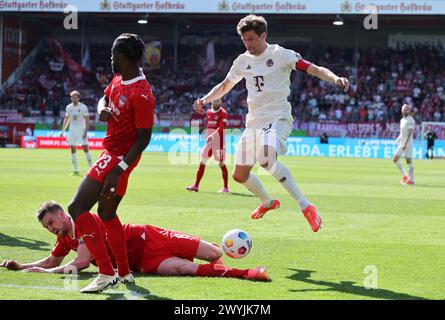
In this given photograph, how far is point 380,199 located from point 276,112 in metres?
8.35

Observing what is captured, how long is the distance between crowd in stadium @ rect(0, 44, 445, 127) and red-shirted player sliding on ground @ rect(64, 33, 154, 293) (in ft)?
135

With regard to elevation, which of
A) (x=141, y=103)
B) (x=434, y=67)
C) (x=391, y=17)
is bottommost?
(x=141, y=103)

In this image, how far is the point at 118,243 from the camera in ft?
22.1

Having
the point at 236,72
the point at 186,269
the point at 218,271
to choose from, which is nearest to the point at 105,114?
the point at 186,269

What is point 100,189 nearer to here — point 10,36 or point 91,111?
point 91,111

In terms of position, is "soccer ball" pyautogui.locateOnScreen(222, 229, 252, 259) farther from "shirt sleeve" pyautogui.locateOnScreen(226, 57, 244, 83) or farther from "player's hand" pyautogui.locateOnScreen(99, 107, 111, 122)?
Result: "shirt sleeve" pyautogui.locateOnScreen(226, 57, 244, 83)

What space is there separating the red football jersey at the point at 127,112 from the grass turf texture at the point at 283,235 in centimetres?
129

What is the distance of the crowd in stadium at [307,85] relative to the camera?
1939 inches

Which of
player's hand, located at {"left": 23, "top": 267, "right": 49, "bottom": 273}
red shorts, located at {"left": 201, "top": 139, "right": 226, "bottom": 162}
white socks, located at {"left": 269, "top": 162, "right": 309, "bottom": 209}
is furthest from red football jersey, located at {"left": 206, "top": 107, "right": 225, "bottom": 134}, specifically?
player's hand, located at {"left": 23, "top": 267, "right": 49, "bottom": 273}

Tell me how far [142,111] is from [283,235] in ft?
15.4

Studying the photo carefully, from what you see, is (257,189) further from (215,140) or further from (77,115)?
(77,115)

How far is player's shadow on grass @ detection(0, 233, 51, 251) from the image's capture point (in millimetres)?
9055

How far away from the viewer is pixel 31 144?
1794 inches

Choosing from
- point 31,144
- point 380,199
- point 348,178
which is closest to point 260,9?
point 31,144
